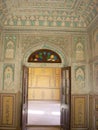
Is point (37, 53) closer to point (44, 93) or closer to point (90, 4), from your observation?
point (90, 4)

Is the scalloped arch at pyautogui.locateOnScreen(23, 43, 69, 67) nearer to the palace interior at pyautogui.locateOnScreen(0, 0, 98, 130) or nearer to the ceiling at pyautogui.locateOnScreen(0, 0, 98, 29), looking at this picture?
the palace interior at pyautogui.locateOnScreen(0, 0, 98, 130)

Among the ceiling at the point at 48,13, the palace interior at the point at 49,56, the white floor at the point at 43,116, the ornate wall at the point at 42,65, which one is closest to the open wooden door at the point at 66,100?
the palace interior at the point at 49,56

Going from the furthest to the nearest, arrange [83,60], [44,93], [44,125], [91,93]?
1. [44,93]
2. [44,125]
3. [83,60]
4. [91,93]

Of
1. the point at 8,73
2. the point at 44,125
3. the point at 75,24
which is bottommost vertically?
the point at 44,125

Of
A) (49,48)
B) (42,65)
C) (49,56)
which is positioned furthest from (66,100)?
(49,48)

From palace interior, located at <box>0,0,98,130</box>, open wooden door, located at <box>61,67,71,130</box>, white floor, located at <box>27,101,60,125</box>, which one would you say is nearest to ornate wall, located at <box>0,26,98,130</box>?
palace interior, located at <box>0,0,98,130</box>

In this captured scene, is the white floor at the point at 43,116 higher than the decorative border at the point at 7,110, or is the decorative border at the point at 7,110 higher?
the decorative border at the point at 7,110

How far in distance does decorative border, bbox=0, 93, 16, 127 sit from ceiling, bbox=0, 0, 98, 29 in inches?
92.0

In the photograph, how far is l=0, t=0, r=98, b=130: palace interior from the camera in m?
5.33

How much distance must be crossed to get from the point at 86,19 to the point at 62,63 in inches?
63.3

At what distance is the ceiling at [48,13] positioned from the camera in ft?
15.9

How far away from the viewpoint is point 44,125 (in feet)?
19.9

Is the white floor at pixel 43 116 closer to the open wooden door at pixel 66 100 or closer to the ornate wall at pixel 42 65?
the open wooden door at pixel 66 100

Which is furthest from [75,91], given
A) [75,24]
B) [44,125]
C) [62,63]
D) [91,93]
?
[75,24]
